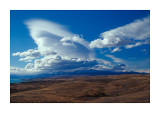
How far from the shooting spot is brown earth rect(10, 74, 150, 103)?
602 cm

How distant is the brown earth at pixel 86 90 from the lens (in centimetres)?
602

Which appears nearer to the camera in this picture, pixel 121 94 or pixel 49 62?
pixel 121 94

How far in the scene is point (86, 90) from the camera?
6.43m

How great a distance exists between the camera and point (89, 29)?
6.63 meters

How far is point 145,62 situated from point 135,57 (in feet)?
1.45

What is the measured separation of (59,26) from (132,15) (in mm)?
3080

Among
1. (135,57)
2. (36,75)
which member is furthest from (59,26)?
(135,57)
